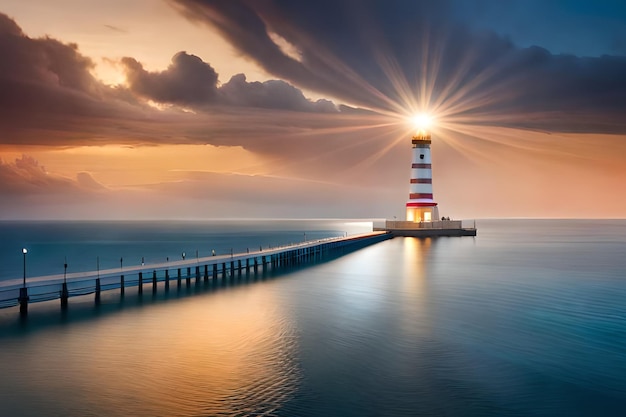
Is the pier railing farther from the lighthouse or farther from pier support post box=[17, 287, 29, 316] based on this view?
pier support post box=[17, 287, 29, 316]

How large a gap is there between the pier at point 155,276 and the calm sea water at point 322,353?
0.94m

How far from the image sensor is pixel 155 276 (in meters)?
33.4

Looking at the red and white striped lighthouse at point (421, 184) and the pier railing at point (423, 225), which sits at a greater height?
the red and white striped lighthouse at point (421, 184)

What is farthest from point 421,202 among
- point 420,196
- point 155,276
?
point 155,276

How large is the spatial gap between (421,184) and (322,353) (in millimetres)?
56785

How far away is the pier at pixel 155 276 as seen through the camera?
2642 centimetres

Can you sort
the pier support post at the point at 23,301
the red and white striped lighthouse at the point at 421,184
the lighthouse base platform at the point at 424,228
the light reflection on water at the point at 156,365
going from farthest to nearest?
1. the lighthouse base platform at the point at 424,228
2. the red and white striped lighthouse at the point at 421,184
3. the pier support post at the point at 23,301
4. the light reflection on water at the point at 156,365

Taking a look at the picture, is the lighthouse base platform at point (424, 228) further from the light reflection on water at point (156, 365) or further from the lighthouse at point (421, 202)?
the light reflection on water at point (156, 365)

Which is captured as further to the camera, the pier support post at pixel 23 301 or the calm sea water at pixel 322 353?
the pier support post at pixel 23 301

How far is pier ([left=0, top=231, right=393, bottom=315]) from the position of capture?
26422 millimetres

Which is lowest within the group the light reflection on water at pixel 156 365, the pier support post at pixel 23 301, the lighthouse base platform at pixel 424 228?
the light reflection on water at pixel 156 365

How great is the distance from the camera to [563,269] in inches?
1788

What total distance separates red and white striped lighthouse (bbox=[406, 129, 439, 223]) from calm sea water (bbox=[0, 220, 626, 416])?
130 ft

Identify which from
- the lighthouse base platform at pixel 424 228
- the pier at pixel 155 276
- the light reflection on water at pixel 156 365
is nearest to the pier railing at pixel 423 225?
the lighthouse base platform at pixel 424 228
